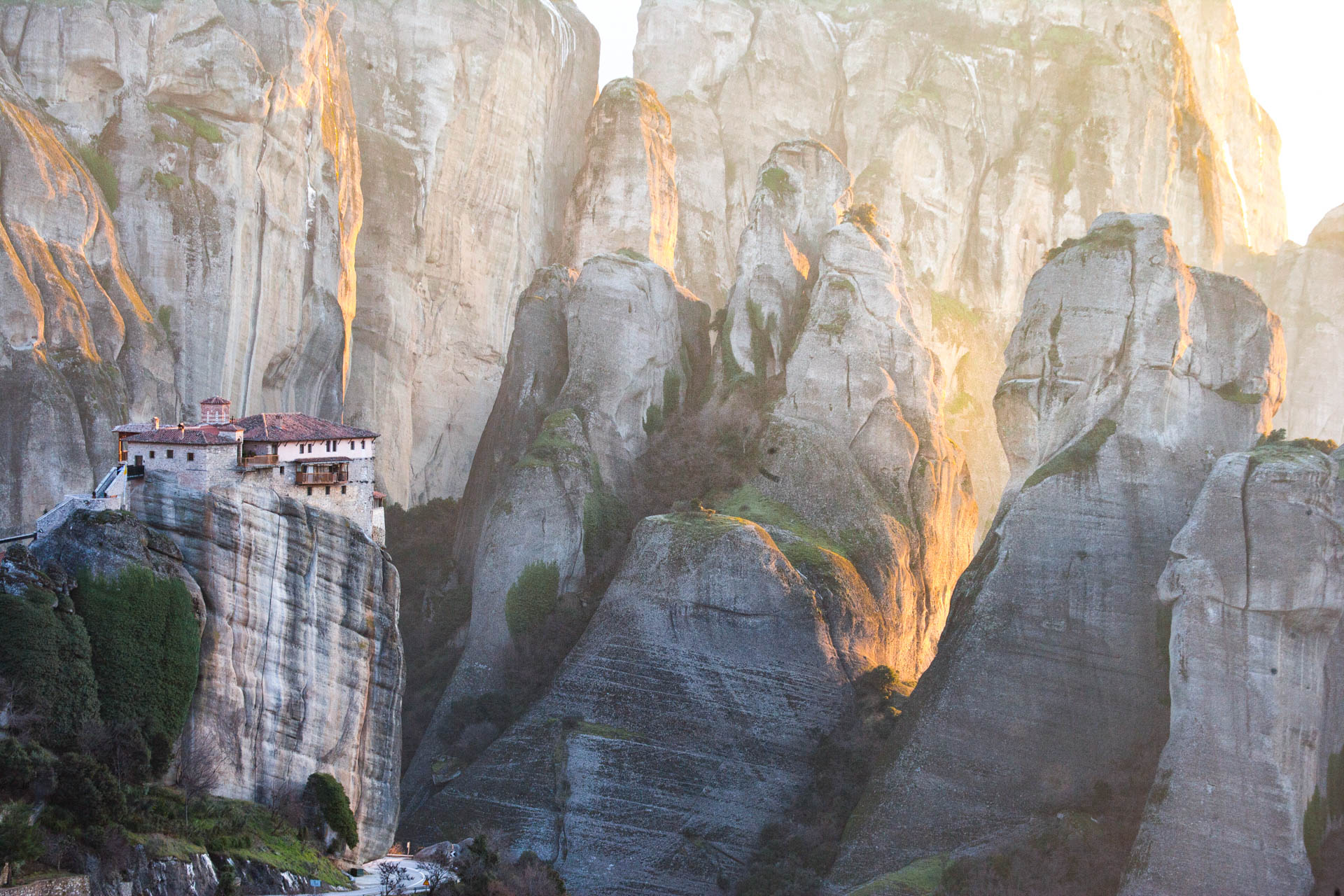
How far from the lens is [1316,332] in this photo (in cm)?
8356

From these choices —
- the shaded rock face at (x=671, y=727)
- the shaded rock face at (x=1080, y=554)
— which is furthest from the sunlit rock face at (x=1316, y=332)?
the shaded rock face at (x=671, y=727)

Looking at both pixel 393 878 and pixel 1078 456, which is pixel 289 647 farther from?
pixel 1078 456

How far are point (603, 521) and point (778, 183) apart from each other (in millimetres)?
15590

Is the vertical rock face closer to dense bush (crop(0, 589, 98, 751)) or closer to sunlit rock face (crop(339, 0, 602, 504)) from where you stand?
sunlit rock face (crop(339, 0, 602, 504))

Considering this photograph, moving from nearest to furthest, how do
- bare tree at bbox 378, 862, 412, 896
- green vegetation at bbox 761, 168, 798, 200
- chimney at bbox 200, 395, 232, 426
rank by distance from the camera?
bare tree at bbox 378, 862, 412, 896 → chimney at bbox 200, 395, 232, 426 → green vegetation at bbox 761, 168, 798, 200

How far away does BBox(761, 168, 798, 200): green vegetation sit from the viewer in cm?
6625

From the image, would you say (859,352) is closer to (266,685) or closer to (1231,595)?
(1231,595)

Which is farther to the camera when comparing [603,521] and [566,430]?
[566,430]

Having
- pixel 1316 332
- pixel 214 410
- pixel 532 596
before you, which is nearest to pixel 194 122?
pixel 214 410

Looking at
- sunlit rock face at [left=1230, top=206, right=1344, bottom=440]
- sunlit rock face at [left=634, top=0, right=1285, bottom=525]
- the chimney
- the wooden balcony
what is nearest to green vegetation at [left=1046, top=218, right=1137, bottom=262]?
the wooden balcony

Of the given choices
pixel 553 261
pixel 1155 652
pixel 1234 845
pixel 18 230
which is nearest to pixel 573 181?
pixel 553 261

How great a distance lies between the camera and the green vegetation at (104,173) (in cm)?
5772

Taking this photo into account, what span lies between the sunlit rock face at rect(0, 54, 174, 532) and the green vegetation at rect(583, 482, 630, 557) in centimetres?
1364

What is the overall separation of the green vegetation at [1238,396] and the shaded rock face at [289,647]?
23.7 meters
